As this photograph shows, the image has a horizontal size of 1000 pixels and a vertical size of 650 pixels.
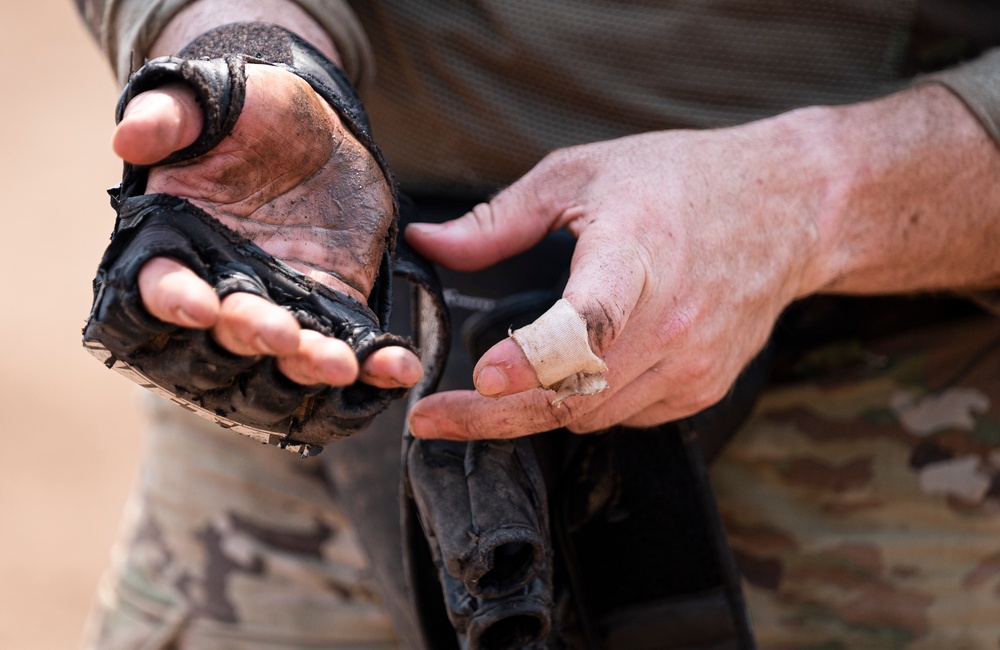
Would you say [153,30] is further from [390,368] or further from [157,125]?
[390,368]

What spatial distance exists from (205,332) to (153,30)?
545mm

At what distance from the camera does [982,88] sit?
1292 millimetres

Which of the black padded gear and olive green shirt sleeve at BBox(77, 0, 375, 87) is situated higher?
olive green shirt sleeve at BBox(77, 0, 375, 87)

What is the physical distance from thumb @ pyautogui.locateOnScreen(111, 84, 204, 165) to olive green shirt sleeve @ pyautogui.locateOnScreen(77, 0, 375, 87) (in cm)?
33

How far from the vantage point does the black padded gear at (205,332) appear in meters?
0.78

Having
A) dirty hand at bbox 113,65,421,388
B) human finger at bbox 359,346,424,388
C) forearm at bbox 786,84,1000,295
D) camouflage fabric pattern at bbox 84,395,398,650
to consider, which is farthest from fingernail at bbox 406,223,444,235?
camouflage fabric pattern at bbox 84,395,398,650

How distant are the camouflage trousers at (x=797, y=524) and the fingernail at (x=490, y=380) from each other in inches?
31.4

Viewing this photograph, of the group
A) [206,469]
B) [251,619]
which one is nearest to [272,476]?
[206,469]

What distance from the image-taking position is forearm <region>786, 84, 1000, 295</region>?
124 centimetres

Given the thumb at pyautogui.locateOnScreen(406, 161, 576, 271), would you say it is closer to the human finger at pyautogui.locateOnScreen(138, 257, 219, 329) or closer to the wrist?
the wrist

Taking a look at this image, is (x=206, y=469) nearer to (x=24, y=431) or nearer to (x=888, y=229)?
(x=888, y=229)

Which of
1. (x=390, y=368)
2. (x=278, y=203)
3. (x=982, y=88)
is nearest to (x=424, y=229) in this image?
(x=278, y=203)

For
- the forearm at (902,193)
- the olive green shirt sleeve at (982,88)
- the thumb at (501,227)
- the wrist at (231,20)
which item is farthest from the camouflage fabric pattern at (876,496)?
the wrist at (231,20)

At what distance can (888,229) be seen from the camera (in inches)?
50.7
